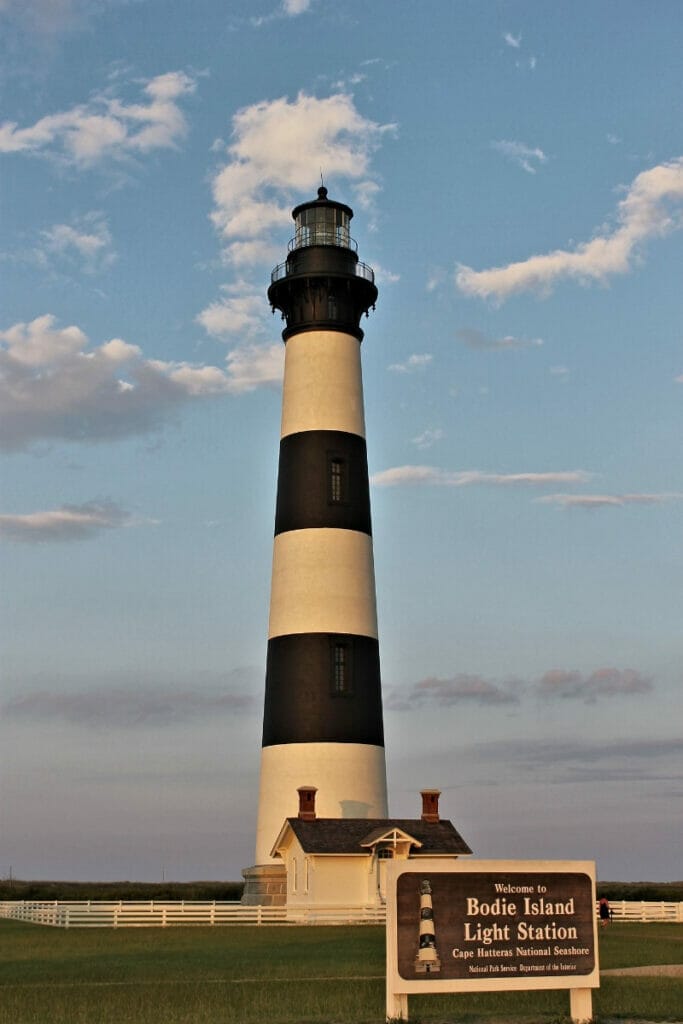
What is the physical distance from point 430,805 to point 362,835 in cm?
370

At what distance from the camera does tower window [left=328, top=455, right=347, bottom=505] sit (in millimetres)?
42781

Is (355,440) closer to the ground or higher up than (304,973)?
higher up

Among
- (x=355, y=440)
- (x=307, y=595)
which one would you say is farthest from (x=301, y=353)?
(x=307, y=595)

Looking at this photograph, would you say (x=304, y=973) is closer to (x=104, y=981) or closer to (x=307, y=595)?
(x=104, y=981)

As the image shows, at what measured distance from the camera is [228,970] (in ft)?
75.0

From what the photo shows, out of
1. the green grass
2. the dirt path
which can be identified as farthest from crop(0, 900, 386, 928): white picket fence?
the dirt path

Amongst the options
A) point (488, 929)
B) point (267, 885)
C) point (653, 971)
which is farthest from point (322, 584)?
point (488, 929)

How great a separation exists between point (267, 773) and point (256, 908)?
A: 4822 millimetres

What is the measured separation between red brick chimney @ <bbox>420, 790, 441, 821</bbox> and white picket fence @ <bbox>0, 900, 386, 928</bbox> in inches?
180

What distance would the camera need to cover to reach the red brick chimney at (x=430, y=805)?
4288cm

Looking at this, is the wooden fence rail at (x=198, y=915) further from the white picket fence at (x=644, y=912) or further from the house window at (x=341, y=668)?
the white picket fence at (x=644, y=912)

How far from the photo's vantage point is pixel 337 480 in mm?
42969

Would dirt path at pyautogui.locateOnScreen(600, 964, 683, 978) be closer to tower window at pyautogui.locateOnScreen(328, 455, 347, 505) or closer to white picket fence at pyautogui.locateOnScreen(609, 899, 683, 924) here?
white picket fence at pyautogui.locateOnScreen(609, 899, 683, 924)

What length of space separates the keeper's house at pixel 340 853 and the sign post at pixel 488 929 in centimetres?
2482
